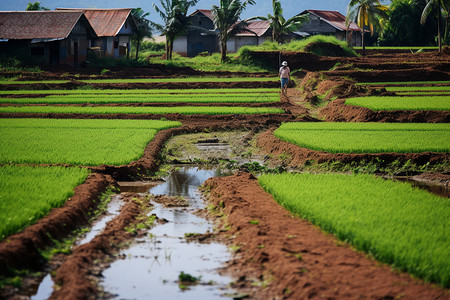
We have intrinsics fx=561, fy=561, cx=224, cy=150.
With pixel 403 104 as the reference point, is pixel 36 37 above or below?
above

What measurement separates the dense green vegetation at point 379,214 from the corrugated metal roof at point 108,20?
1381 inches

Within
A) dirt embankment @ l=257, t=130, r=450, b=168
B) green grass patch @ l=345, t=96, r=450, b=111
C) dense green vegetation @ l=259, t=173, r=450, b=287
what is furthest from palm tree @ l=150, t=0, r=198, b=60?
Result: dense green vegetation @ l=259, t=173, r=450, b=287

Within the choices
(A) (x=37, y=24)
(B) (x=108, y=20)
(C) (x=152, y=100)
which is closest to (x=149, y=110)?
(C) (x=152, y=100)

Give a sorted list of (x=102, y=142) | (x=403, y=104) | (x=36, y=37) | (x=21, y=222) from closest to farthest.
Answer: (x=21, y=222) < (x=102, y=142) < (x=403, y=104) < (x=36, y=37)

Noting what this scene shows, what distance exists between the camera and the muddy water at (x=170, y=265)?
4949 mm

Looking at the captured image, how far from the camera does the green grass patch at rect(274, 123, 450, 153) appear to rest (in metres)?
11.0

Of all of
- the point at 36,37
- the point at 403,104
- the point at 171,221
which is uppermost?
the point at 36,37

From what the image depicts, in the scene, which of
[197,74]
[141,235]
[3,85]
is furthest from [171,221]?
[197,74]

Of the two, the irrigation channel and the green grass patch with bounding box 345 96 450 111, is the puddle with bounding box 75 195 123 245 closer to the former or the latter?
the irrigation channel

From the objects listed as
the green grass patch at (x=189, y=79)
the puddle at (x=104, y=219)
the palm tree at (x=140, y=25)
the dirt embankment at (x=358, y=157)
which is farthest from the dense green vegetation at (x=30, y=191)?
the palm tree at (x=140, y=25)

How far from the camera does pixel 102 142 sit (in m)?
12.4

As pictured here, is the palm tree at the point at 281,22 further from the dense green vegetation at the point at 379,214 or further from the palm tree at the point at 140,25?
the dense green vegetation at the point at 379,214

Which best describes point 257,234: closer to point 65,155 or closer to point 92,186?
point 92,186

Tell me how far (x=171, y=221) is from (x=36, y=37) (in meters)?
31.4
